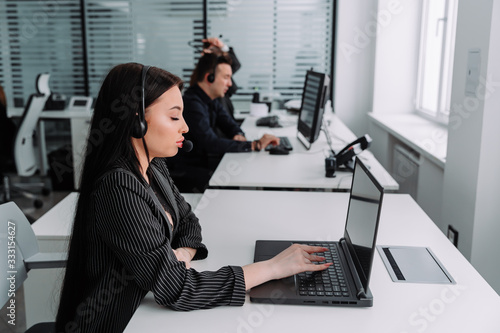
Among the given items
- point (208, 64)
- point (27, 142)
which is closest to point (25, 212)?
point (27, 142)

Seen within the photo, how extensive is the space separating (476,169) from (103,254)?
5.27 ft

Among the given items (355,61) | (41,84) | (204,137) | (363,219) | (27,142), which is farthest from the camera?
(355,61)

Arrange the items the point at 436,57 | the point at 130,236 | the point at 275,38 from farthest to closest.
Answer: the point at 275,38, the point at 436,57, the point at 130,236

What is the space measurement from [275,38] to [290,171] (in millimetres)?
3182

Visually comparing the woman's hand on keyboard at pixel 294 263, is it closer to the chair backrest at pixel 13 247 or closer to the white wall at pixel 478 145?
the chair backrest at pixel 13 247

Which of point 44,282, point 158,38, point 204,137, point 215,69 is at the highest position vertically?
point 158,38

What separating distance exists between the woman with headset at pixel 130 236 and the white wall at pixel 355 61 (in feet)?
12.8

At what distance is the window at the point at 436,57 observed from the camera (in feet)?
11.9

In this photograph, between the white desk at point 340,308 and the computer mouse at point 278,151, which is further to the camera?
the computer mouse at point 278,151

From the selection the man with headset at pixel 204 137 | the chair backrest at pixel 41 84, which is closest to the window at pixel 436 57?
the man with headset at pixel 204 137

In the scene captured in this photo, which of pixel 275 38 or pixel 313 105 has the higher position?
pixel 275 38

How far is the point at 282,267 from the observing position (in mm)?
1289

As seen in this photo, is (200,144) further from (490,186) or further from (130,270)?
(130,270)

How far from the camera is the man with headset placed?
3.04 metres
